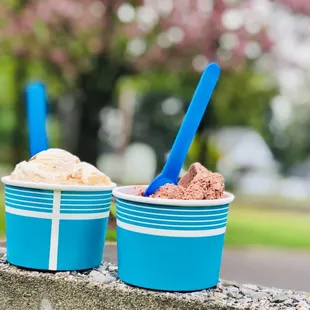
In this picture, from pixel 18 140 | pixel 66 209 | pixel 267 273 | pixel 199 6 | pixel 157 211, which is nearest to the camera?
pixel 157 211

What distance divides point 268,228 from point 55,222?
5.26 meters

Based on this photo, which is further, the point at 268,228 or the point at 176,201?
the point at 268,228

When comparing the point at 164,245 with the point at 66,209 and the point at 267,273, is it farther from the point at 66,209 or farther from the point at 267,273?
the point at 267,273

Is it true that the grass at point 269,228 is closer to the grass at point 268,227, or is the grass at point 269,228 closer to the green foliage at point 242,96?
the grass at point 268,227

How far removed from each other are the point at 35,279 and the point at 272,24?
5.61 m

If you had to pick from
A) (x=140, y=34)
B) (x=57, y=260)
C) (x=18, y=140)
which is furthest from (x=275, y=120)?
(x=57, y=260)

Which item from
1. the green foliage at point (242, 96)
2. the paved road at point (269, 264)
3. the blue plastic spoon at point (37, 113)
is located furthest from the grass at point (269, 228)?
the blue plastic spoon at point (37, 113)

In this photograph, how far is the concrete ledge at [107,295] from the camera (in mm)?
1154

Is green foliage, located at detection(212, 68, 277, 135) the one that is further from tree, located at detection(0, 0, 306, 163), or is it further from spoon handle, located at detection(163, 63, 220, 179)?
spoon handle, located at detection(163, 63, 220, 179)

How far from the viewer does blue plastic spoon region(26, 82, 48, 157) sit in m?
1.40

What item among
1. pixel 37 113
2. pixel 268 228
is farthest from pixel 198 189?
pixel 268 228

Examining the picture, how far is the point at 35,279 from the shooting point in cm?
126

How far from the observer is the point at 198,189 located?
1.18m

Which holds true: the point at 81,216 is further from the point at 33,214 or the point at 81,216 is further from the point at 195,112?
the point at 195,112
